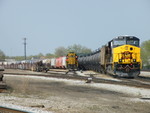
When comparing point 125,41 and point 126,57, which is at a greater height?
point 125,41

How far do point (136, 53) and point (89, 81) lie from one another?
637 cm

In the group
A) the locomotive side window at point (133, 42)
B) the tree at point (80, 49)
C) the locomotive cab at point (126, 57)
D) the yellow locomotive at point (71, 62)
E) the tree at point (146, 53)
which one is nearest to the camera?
the locomotive cab at point (126, 57)

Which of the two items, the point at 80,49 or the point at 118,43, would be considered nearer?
the point at 118,43

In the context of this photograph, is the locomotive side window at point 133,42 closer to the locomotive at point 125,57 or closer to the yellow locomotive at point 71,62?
the locomotive at point 125,57

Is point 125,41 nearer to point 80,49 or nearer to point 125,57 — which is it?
point 125,57

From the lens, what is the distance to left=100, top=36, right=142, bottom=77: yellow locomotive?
21.0 meters

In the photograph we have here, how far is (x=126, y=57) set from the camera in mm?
21344

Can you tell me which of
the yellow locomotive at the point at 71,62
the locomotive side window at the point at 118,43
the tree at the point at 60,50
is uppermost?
the tree at the point at 60,50

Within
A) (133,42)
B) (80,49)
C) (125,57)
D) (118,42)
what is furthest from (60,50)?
(125,57)

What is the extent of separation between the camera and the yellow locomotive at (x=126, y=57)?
2105 cm

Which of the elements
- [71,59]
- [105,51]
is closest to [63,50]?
[71,59]

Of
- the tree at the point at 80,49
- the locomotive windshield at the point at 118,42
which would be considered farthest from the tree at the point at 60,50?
the locomotive windshield at the point at 118,42

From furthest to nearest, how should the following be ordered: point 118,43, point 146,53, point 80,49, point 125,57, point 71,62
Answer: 1. point 80,49
2. point 146,53
3. point 71,62
4. point 118,43
5. point 125,57

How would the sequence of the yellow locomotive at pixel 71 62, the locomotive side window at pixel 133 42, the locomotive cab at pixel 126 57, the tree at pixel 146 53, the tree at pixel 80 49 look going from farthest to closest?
the tree at pixel 80 49
the tree at pixel 146 53
the yellow locomotive at pixel 71 62
the locomotive side window at pixel 133 42
the locomotive cab at pixel 126 57
